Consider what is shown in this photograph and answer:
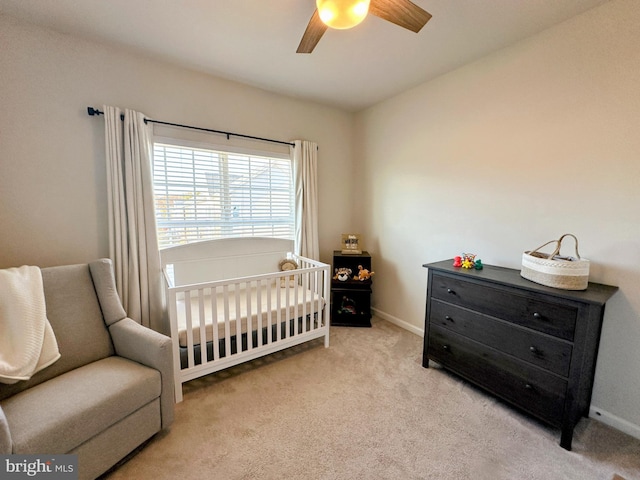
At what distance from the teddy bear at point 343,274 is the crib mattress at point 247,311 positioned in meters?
0.48

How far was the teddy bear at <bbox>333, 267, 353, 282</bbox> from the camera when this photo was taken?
3.05 metres

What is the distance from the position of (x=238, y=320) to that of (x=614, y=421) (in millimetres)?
2541

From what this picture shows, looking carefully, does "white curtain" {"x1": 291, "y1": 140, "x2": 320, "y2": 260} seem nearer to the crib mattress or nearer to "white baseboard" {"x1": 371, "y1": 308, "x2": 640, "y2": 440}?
the crib mattress

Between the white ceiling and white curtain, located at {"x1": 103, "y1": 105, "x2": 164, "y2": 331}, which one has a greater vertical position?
the white ceiling

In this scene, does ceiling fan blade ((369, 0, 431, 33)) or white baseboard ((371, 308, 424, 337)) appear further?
white baseboard ((371, 308, 424, 337))

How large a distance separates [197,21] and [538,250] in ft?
9.21

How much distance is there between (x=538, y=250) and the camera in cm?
194

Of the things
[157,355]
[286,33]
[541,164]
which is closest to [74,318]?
[157,355]

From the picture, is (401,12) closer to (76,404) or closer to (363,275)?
(363,275)

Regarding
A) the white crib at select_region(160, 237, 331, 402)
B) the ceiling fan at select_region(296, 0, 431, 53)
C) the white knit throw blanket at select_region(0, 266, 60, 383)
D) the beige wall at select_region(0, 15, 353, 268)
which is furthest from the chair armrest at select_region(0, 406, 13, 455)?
the ceiling fan at select_region(296, 0, 431, 53)

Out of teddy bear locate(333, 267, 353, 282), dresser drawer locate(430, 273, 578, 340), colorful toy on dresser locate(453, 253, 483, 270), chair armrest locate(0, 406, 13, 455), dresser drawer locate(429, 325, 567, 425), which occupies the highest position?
colorful toy on dresser locate(453, 253, 483, 270)

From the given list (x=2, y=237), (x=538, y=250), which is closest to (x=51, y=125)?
(x=2, y=237)

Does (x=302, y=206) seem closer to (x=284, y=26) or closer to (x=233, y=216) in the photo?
(x=233, y=216)

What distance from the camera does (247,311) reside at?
7.00ft
